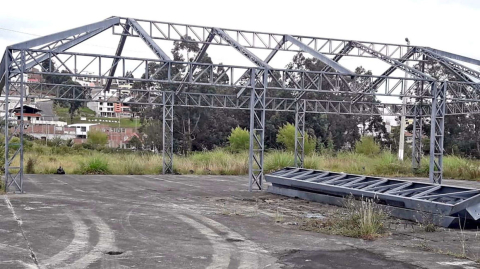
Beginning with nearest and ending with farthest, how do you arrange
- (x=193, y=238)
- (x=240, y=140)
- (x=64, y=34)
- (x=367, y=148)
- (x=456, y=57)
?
(x=193, y=238), (x=64, y=34), (x=456, y=57), (x=367, y=148), (x=240, y=140)

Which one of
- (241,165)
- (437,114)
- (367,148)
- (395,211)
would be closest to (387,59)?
(437,114)

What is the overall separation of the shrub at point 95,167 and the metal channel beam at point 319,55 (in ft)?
47.0

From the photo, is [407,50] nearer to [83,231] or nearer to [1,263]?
[83,231]

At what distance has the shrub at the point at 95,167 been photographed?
31.5 metres

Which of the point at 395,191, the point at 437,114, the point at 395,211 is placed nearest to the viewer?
the point at 395,211

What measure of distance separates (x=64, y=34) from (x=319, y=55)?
10268 mm

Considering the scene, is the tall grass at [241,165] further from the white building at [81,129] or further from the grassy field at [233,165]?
the white building at [81,129]

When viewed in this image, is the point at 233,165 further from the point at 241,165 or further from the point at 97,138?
the point at 97,138

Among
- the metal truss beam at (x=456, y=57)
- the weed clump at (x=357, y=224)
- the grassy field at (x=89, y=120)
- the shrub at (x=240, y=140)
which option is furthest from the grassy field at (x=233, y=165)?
the grassy field at (x=89, y=120)

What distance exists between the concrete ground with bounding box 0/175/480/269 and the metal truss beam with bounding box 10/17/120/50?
5237 millimetres

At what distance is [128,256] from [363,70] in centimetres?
5727

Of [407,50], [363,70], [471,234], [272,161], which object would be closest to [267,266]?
[471,234]

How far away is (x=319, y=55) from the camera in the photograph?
22859mm

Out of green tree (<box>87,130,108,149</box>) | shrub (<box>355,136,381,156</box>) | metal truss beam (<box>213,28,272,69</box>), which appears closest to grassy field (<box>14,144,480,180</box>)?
shrub (<box>355,136,381,156</box>)
